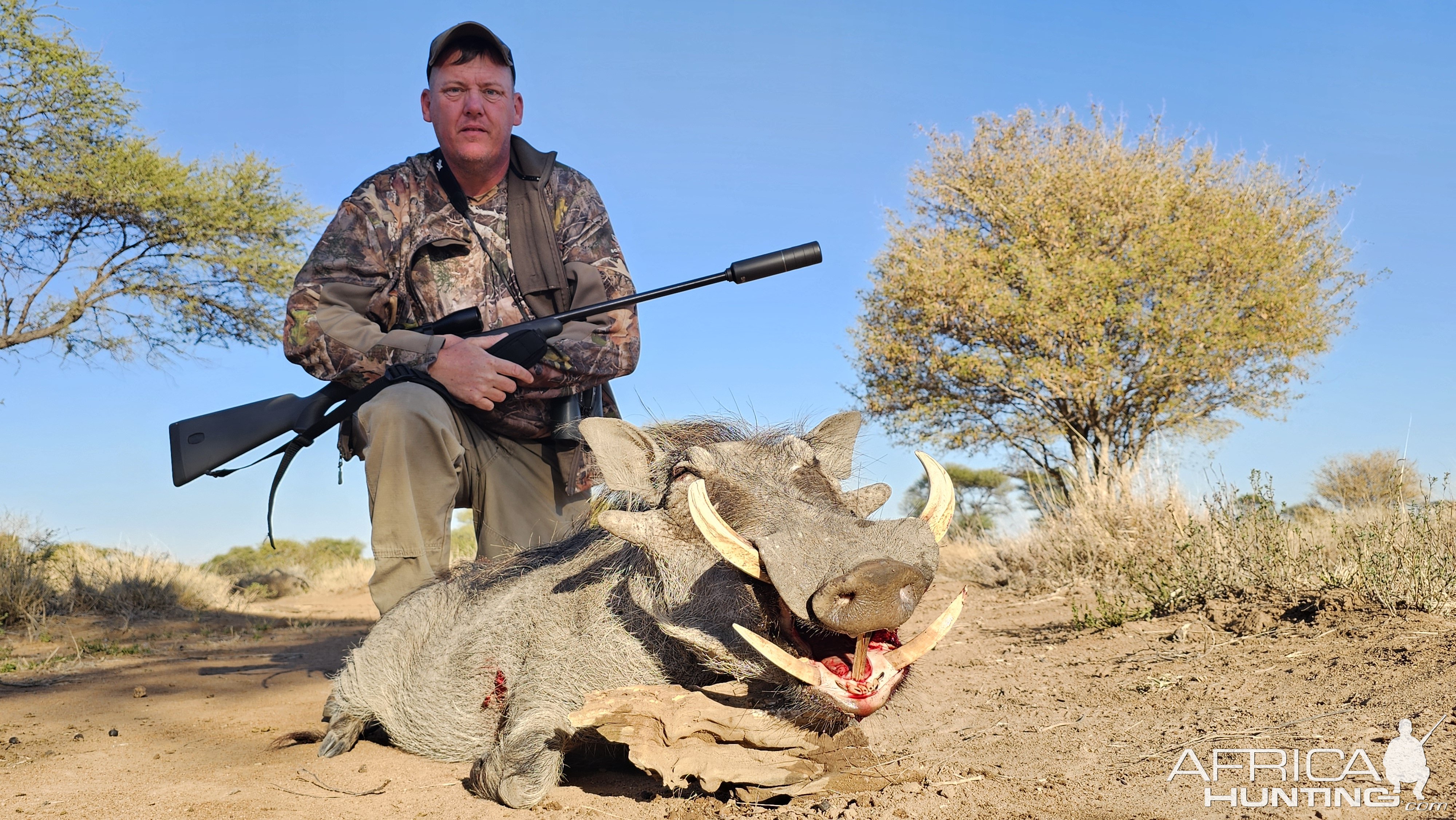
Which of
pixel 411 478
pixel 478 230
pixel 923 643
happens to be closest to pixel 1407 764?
pixel 923 643

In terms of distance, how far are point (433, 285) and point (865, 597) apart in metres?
3.68

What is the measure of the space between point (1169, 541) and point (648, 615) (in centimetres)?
448

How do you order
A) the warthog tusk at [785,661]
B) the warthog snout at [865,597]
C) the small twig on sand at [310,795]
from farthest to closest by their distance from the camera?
the small twig on sand at [310,795], the warthog tusk at [785,661], the warthog snout at [865,597]

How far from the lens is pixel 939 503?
2.74m

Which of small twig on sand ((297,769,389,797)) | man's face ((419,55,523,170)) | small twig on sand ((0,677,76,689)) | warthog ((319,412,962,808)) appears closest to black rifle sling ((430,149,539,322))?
man's face ((419,55,523,170))

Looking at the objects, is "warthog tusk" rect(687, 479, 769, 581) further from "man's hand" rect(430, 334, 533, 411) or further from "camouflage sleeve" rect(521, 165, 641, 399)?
"camouflage sleeve" rect(521, 165, 641, 399)

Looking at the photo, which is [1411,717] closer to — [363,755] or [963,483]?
[363,755]

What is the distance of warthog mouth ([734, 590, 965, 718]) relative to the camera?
2.35 metres

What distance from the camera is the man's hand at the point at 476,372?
174 inches

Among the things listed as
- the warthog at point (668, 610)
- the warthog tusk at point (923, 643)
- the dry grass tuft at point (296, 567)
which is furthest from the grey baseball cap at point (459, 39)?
the dry grass tuft at point (296, 567)

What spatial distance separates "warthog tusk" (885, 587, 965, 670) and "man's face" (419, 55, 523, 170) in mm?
3757

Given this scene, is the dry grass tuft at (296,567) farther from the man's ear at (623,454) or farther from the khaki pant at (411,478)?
the man's ear at (623,454)

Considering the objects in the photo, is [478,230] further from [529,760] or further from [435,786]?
[529,760]

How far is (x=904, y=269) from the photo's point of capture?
2055 centimetres
